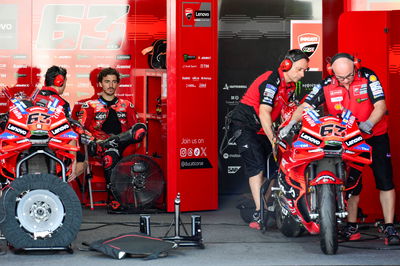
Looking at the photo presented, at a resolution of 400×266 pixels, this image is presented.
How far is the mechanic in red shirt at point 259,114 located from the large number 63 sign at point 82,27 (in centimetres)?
252

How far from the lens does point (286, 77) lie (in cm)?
846

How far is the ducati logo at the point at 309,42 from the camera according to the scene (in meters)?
11.7

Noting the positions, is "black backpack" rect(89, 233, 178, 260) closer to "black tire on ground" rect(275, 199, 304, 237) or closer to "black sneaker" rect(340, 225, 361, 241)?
"black tire on ground" rect(275, 199, 304, 237)

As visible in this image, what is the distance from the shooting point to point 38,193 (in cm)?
719

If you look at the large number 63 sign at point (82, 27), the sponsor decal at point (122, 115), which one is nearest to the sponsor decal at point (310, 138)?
the sponsor decal at point (122, 115)

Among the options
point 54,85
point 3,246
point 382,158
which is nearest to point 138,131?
point 54,85

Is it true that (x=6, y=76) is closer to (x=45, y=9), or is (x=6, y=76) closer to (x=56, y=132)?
(x=45, y=9)

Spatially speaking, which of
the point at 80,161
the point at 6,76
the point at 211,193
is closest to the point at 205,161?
the point at 211,193

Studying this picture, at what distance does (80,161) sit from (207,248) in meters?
3.13

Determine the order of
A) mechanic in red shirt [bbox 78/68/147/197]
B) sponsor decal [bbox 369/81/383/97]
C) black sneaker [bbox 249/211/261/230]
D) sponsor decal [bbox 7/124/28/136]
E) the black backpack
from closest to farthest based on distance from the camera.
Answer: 1. the black backpack
2. sponsor decal [bbox 7/124/28/136]
3. sponsor decal [bbox 369/81/383/97]
4. black sneaker [bbox 249/211/261/230]
5. mechanic in red shirt [bbox 78/68/147/197]

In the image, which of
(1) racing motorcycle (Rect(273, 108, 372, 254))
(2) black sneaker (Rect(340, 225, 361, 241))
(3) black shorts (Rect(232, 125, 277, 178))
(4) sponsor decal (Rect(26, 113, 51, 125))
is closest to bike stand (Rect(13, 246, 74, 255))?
(4) sponsor decal (Rect(26, 113, 51, 125))

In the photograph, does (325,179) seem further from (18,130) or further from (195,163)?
(195,163)

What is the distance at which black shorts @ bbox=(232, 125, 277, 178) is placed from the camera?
8750 mm

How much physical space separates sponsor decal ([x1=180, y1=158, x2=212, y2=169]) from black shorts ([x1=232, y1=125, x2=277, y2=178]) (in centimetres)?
134
